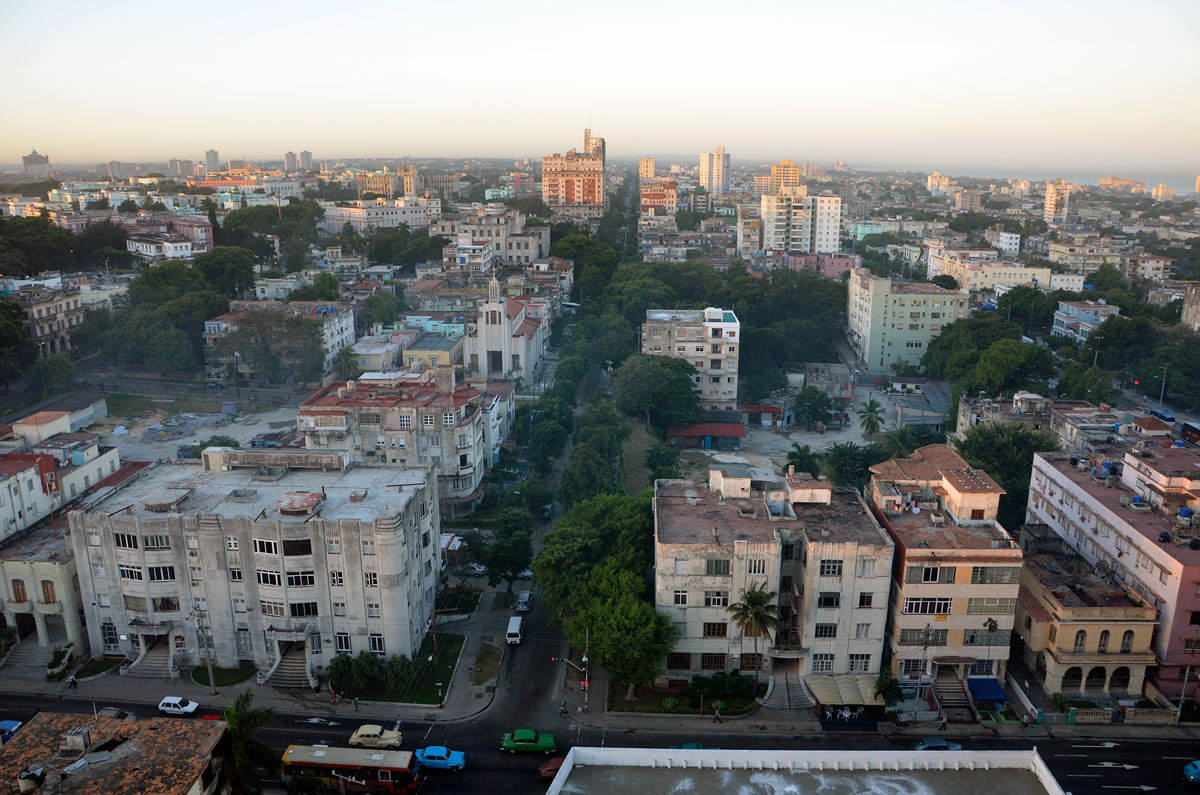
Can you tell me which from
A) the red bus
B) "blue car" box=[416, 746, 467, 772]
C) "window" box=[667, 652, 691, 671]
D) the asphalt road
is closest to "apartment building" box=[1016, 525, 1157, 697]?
the asphalt road

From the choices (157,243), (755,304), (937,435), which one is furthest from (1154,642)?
(157,243)

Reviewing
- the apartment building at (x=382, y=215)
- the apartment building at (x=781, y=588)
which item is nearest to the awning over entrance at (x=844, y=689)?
the apartment building at (x=781, y=588)

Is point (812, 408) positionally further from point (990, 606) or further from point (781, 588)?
point (990, 606)

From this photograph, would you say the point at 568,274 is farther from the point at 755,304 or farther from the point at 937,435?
the point at 937,435

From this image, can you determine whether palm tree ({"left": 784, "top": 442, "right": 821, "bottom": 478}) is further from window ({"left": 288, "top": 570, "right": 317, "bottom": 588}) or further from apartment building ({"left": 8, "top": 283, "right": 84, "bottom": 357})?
apartment building ({"left": 8, "top": 283, "right": 84, "bottom": 357})

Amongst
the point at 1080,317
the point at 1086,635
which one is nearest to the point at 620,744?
the point at 1086,635

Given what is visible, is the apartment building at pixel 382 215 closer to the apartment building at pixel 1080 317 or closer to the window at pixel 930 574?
the apartment building at pixel 1080 317
